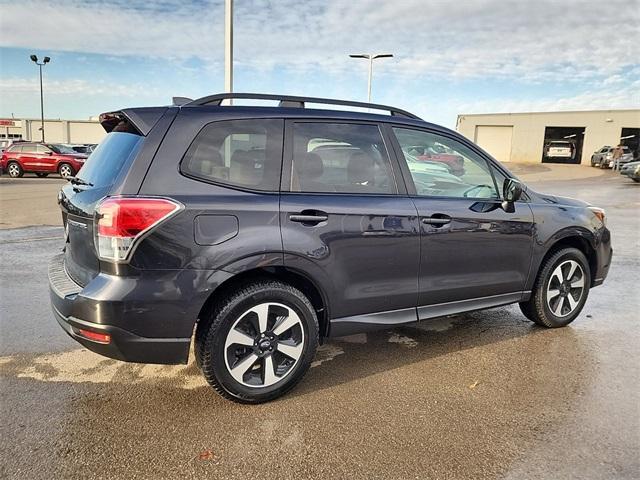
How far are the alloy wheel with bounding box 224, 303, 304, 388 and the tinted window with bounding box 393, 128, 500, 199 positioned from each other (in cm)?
136

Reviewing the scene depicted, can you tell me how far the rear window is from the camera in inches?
114

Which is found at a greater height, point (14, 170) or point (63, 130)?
point (63, 130)

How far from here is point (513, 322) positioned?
4.82 metres

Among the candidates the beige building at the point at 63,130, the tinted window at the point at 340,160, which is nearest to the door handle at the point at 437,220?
the tinted window at the point at 340,160

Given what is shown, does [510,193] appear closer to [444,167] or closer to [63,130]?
[444,167]

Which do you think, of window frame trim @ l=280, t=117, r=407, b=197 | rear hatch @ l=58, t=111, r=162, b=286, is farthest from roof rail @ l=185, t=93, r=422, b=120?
rear hatch @ l=58, t=111, r=162, b=286

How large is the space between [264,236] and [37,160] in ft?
79.6

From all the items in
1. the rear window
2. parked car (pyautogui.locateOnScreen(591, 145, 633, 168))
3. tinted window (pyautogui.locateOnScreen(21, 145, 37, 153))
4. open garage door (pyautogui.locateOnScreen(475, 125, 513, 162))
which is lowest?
tinted window (pyautogui.locateOnScreen(21, 145, 37, 153))

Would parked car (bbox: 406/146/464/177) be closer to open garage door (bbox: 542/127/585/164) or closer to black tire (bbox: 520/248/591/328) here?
black tire (bbox: 520/248/591/328)

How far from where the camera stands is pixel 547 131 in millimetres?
48875

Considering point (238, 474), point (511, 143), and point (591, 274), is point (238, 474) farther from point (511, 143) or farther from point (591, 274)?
point (511, 143)

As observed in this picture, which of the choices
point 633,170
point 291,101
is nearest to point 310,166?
point 291,101

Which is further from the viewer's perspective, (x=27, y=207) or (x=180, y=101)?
(x=27, y=207)

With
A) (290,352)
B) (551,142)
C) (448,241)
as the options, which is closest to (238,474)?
(290,352)
